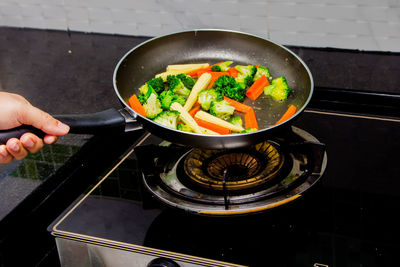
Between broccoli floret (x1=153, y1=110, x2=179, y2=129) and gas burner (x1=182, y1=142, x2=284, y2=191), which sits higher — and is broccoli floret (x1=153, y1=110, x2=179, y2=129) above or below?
above

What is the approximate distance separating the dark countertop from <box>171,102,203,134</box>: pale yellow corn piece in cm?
34

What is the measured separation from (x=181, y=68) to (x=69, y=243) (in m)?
0.58

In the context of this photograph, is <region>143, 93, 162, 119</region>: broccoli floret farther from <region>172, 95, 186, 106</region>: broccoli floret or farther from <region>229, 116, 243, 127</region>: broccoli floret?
<region>229, 116, 243, 127</region>: broccoli floret

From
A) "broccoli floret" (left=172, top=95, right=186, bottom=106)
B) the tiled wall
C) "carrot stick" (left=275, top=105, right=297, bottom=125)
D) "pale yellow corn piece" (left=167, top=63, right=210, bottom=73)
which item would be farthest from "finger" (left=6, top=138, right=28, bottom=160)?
the tiled wall

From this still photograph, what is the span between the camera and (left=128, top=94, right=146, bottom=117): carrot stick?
1018 mm

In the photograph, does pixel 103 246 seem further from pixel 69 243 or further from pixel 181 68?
pixel 181 68

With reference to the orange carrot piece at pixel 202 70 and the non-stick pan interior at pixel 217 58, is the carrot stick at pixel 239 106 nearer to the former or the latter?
the non-stick pan interior at pixel 217 58

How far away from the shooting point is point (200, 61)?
4.06 feet

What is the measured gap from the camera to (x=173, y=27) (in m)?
1.52

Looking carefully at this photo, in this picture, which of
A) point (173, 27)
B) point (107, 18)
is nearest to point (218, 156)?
point (173, 27)

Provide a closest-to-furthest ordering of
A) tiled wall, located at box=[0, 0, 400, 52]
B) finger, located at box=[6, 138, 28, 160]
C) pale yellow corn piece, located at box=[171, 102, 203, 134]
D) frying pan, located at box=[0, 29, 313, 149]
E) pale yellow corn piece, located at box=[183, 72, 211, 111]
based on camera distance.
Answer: finger, located at box=[6, 138, 28, 160]
frying pan, located at box=[0, 29, 313, 149]
pale yellow corn piece, located at box=[171, 102, 203, 134]
pale yellow corn piece, located at box=[183, 72, 211, 111]
tiled wall, located at box=[0, 0, 400, 52]

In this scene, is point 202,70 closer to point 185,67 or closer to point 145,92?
point 185,67

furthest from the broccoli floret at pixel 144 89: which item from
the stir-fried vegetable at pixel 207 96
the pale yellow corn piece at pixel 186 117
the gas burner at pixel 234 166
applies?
the gas burner at pixel 234 166

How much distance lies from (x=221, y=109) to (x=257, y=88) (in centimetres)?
15
